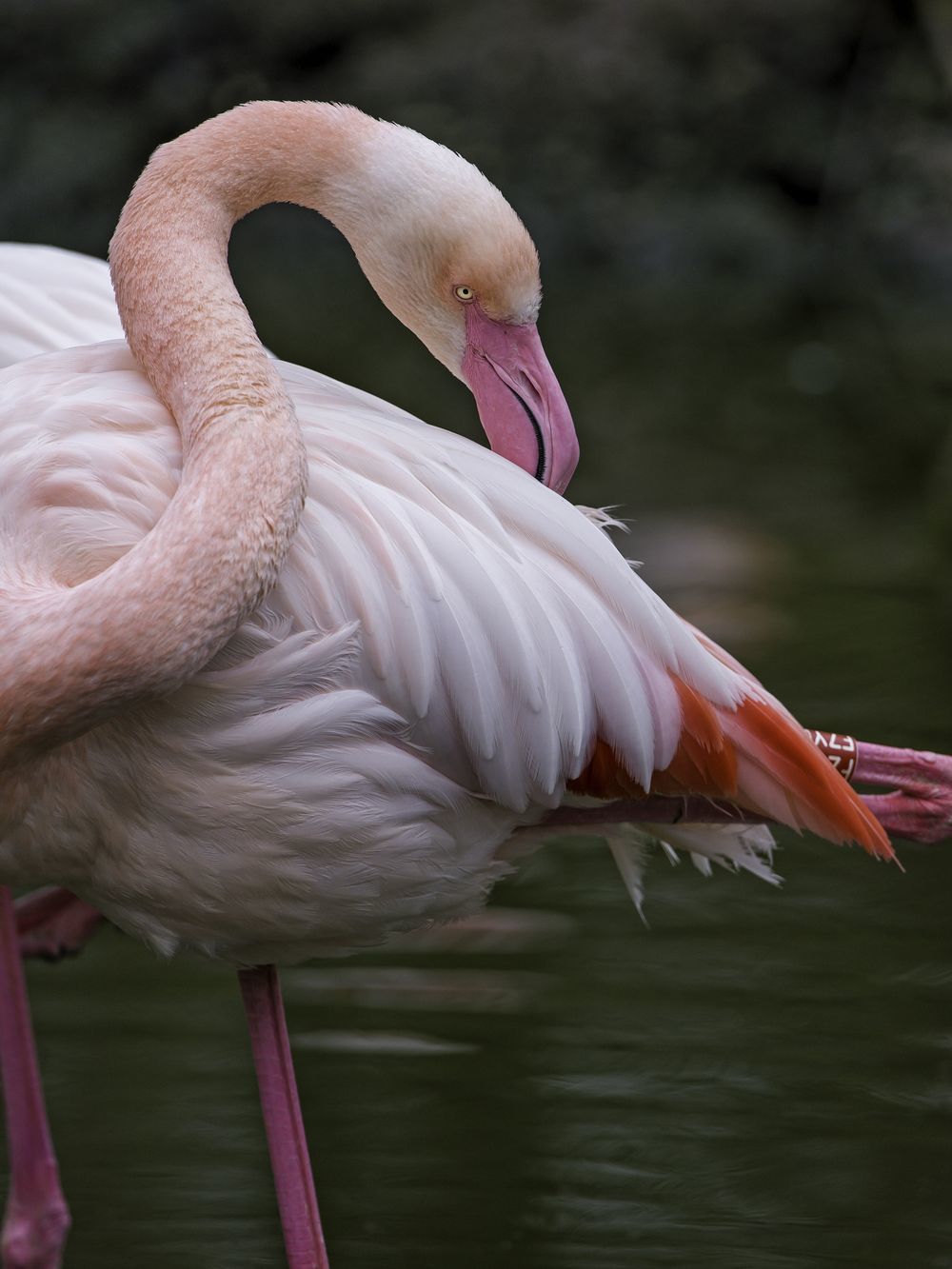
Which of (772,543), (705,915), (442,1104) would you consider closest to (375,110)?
(772,543)

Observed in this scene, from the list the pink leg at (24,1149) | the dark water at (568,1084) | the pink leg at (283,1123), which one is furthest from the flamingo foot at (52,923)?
the pink leg at (283,1123)

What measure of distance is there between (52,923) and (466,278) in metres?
1.61

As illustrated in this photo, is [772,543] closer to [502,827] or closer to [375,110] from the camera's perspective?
[502,827]

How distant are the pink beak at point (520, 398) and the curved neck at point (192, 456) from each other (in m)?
0.27

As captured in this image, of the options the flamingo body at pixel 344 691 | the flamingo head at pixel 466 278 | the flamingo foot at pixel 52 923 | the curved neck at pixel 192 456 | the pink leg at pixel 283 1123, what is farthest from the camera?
the flamingo foot at pixel 52 923

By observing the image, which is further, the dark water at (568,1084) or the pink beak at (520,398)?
the dark water at (568,1084)

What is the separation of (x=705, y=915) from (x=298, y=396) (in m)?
2.24

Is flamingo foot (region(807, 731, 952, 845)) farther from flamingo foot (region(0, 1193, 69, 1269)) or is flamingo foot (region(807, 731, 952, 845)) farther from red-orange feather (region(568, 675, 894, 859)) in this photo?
flamingo foot (region(0, 1193, 69, 1269))

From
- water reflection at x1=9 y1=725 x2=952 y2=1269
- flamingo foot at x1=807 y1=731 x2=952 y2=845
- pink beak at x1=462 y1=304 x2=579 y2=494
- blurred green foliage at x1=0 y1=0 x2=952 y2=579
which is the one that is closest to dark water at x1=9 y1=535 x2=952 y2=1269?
water reflection at x1=9 y1=725 x2=952 y2=1269

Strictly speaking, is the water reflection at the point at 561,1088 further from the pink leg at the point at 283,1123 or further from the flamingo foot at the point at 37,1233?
the pink leg at the point at 283,1123

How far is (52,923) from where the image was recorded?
344cm

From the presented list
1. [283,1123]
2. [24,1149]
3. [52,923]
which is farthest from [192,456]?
[52,923]

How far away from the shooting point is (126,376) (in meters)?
2.41

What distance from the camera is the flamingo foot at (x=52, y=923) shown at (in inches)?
134
